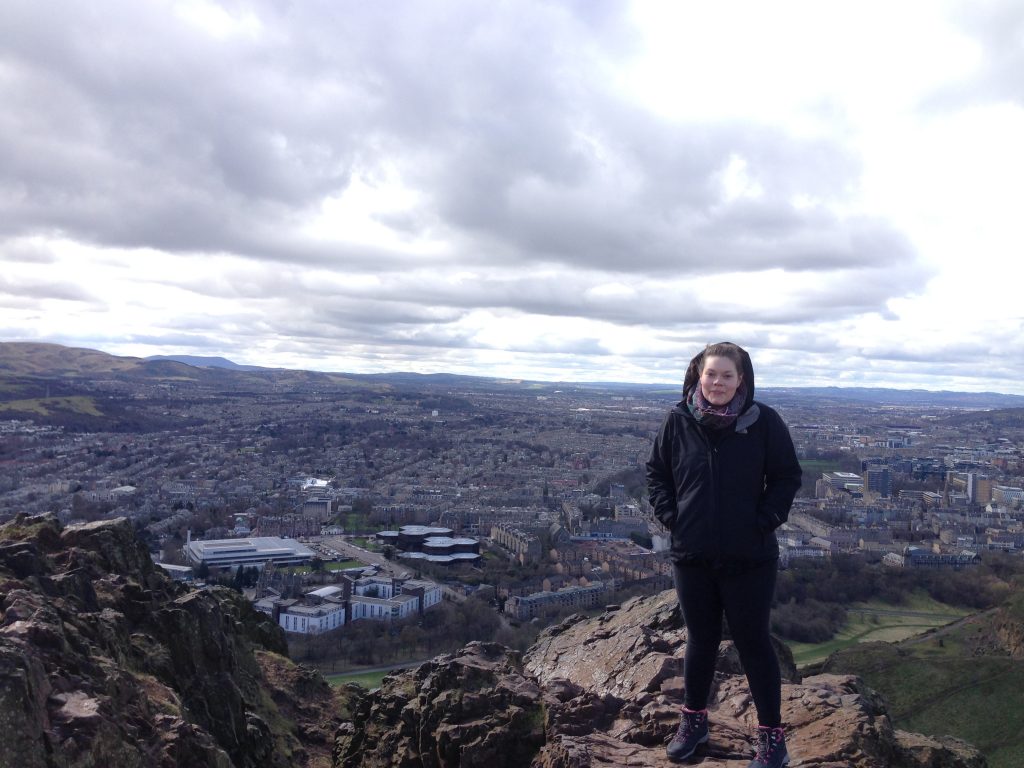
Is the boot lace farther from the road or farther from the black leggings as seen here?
the road

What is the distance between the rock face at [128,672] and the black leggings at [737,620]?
376cm

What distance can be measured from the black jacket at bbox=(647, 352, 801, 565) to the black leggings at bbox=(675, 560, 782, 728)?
0.53 ft

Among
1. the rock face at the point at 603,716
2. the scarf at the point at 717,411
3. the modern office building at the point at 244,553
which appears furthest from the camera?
the modern office building at the point at 244,553

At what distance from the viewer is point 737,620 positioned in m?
4.61

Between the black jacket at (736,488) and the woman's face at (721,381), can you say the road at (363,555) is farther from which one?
the woman's face at (721,381)

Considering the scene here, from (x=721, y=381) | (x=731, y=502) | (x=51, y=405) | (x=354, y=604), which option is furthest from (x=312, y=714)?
(x=51, y=405)

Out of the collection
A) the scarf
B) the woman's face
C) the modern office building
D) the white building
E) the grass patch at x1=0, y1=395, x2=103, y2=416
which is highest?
the woman's face

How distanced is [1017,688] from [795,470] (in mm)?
18775

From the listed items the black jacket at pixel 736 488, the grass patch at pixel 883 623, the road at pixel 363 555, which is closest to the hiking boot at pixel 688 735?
the black jacket at pixel 736 488

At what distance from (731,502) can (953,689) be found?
61.3 ft

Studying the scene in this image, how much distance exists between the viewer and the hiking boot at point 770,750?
14.8 feet

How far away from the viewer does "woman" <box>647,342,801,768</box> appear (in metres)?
4.43

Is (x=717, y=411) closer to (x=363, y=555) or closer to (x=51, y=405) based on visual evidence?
(x=363, y=555)

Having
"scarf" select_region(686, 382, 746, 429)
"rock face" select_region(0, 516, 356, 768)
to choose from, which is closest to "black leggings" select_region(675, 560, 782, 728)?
"scarf" select_region(686, 382, 746, 429)
